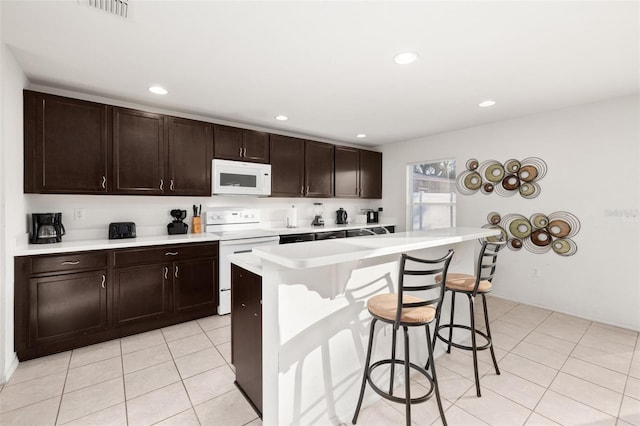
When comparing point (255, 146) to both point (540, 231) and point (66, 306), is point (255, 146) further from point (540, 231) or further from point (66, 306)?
point (540, 231)

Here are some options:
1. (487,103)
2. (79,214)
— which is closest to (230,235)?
(79,214)

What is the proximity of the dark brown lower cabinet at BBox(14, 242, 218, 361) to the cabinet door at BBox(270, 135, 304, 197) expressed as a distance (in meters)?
1.37

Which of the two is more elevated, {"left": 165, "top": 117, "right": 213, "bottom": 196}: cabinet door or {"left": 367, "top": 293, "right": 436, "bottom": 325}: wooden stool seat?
{"left": 165, "top": 117, "right": 213, "bottom": 196}: cabinet door

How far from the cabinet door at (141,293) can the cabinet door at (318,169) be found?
2.32 meters

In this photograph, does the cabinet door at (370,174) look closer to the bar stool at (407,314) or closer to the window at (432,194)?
the window at (432,194)

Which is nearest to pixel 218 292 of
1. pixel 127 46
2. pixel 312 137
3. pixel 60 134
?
pixel 60 134

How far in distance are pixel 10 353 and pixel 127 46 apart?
248 centimetres

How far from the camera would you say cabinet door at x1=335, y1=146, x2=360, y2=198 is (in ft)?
16.0

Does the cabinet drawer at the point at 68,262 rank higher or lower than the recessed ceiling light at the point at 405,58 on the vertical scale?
lower

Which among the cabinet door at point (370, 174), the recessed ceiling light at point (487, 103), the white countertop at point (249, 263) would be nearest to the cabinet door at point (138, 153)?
the white countertop at point (249, 263)

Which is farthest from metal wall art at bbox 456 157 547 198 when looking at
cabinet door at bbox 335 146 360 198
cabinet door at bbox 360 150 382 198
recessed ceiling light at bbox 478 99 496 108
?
cabinet door at bbox 335 146 360 198

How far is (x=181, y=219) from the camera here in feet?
11.6

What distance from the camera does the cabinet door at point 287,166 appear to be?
411 centimetres

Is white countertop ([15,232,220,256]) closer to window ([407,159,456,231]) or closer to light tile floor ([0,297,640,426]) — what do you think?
light tile floor ([0,297,640,426])
